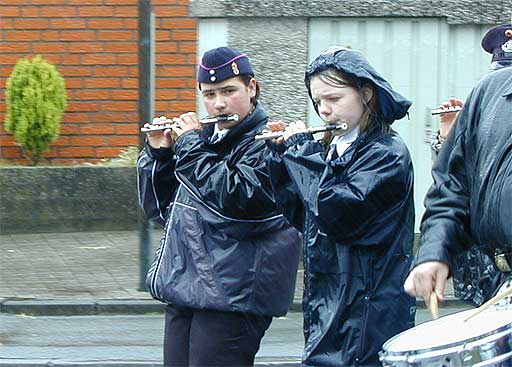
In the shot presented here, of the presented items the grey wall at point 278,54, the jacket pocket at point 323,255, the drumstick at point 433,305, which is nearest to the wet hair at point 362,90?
the jacket pocket at point 323,255

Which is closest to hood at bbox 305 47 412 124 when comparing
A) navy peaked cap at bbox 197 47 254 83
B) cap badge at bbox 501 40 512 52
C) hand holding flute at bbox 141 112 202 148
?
navy peaked cap at bbox 197 47 254 83

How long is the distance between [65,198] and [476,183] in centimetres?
769

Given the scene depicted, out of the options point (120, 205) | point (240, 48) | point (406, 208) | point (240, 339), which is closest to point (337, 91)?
point (406, 208)

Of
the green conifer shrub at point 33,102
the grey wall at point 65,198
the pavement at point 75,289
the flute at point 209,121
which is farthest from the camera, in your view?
the green conifer shrub at point 33,102

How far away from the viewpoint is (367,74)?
396cm

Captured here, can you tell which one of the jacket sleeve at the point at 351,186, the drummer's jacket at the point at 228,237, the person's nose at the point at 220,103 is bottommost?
the drummer's jacket at the point at 228,237

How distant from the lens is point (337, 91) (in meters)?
3.99

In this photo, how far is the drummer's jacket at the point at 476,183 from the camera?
323 cm

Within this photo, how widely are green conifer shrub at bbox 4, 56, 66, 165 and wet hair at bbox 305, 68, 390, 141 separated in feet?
23.3

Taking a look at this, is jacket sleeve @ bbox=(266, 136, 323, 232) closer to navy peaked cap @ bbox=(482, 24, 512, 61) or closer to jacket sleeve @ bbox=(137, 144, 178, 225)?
jacket sleeve @ bbox=(137, 144, 178, 225)

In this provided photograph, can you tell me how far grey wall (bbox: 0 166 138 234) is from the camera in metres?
10.6

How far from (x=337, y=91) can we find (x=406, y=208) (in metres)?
0.47

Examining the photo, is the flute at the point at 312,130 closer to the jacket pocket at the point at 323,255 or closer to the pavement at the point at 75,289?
the jacket pocket at the point at 323,255

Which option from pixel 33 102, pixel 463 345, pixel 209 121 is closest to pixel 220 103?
pixel 209 121
